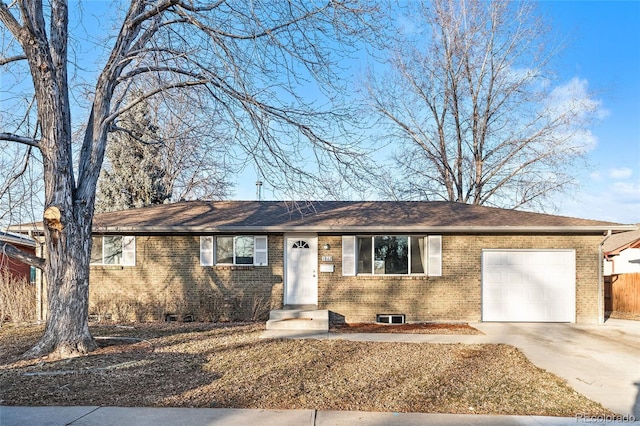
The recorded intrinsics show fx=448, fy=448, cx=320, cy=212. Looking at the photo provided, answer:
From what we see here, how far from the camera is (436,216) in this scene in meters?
13.7

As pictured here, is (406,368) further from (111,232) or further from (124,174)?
(124,174)

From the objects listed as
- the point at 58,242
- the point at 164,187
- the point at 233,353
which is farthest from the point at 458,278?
the point at 164,187

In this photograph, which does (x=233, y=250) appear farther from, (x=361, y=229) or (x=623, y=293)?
(x=623, y=293)

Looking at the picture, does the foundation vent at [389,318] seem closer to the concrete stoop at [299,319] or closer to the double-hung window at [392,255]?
the double-hung window at [392,255]

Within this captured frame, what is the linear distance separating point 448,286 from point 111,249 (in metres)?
10.0

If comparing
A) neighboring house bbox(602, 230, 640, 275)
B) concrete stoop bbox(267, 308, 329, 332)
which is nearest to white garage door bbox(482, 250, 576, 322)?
concrete stoop bbox(267, 308, 329, 332)

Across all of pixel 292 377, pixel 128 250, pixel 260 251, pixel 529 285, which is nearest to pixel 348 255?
pixel 260 251

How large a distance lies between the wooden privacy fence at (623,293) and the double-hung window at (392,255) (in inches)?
316

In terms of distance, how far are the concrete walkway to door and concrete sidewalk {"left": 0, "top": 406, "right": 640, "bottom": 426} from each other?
1.49m

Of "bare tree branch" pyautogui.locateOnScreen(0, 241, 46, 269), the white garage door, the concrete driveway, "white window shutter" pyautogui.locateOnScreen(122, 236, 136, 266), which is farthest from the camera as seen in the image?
"white window shutter" pyautogui.locateOnScreen(122, 236, 136, 266)

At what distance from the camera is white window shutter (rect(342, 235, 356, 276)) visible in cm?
1300

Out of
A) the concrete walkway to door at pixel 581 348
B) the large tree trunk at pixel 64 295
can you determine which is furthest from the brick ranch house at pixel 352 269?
the large tree trunk at pixel 64 295

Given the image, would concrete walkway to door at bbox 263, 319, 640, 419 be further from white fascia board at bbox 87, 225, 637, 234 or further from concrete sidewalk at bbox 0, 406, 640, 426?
white fascia board at bbox 87, 225, 637, 234

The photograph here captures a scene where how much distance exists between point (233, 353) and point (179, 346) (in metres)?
1.34
